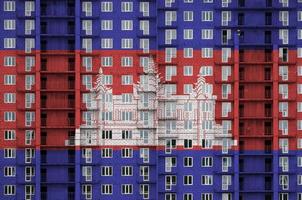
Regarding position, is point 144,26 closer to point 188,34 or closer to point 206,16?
point 188,34

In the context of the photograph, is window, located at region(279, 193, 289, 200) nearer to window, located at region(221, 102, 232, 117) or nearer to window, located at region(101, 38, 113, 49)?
window, located at region(221, 102, 232, 117)

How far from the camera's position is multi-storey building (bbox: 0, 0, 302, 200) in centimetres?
10125

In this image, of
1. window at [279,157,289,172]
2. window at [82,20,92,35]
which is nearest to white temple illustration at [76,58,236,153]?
window at [82,20,92,35]

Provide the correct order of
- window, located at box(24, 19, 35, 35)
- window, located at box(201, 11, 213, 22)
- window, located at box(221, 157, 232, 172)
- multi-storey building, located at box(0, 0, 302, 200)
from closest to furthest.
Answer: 1. multi-storey building, located at box(0, 0, 302, 200)
2. window, located at box(221, 157, 232, 172)
3. window, located at box(24, 19, 35, 35)
4. window, located at box(201, 11, 213, 22)

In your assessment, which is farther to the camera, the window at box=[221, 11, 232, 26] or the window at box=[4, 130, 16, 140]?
the window at box=[221, 11, 232, 26]

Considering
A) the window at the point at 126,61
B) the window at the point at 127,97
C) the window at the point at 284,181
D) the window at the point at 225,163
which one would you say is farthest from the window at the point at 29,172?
the window at the point at 284,181

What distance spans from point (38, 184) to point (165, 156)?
18.9 meters

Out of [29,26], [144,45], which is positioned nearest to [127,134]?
[144,45]

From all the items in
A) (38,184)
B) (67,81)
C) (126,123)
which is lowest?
(38,184)

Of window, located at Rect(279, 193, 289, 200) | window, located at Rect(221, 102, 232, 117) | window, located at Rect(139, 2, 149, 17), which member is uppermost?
window, located at Rect(139, 2, 149, 17)

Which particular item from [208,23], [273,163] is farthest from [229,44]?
[273,163]

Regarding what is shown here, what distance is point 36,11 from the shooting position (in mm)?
101000

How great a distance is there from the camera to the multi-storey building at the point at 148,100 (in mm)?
101250

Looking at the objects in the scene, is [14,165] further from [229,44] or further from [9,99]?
[229,44]
